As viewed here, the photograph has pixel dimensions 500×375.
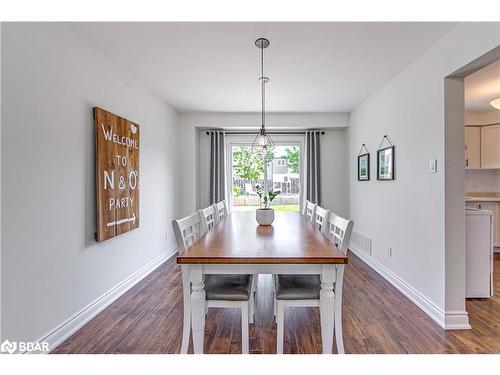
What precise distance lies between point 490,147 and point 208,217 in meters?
4.70

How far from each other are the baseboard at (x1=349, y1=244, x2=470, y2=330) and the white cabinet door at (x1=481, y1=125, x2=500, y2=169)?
2.69 metres

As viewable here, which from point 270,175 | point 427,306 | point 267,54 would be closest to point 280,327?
point 427,306

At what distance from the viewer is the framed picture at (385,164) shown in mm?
3202

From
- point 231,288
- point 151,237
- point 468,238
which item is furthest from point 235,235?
point 468,238

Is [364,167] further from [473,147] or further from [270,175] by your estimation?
[473,147]

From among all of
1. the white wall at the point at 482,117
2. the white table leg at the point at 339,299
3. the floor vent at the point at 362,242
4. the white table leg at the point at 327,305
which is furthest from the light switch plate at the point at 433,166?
the white wall at the point at 482,117

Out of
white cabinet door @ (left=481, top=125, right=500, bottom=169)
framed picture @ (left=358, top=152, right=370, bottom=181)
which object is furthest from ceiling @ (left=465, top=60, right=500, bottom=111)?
framed picture @ (left=358, top=152, right=370, bottom=181)

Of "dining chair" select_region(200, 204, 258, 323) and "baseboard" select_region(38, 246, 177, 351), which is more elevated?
"dining chair" select_region(200, 204, 258, 323)

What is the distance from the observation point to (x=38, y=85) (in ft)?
6.00

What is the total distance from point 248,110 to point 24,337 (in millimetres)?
3897

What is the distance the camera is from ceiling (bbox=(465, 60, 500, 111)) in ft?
9.85

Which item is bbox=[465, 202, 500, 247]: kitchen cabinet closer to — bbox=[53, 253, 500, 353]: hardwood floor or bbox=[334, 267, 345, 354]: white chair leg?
bbox=[53, 253, 500, 353]: hardwood floor

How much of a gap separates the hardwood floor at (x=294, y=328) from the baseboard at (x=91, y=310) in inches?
1.8
